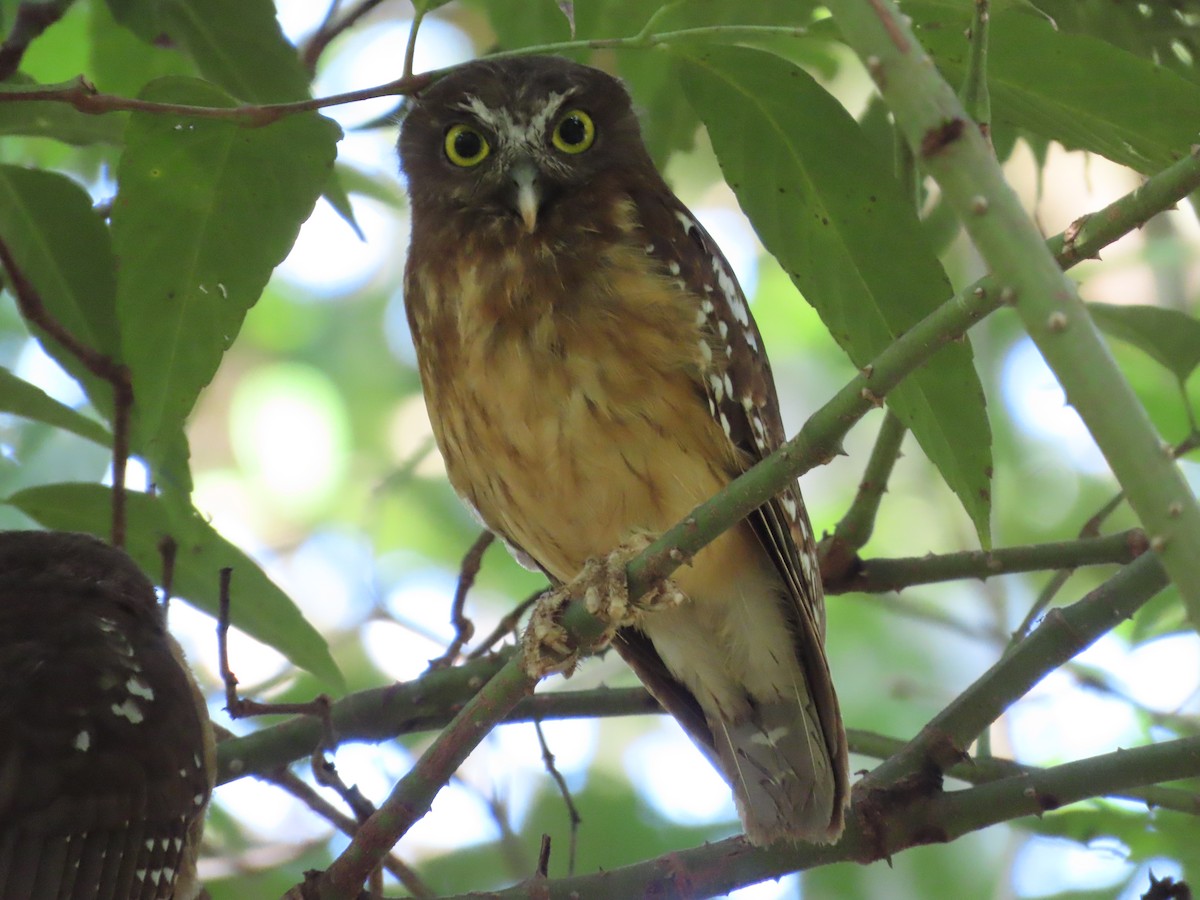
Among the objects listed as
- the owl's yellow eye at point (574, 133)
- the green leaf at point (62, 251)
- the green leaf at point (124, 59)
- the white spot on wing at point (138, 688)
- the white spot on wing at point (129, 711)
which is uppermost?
the green leaf at point (124, 59)

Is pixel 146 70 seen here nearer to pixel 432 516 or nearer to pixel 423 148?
pixel 423 148

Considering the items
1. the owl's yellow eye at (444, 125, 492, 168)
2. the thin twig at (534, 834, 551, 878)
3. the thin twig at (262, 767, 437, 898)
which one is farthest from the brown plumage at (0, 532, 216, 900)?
the owl's yellow eye at (444, 125, 492, 168)

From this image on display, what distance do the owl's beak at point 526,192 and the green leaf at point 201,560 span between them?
893mm

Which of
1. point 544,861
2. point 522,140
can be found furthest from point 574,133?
point 544,861

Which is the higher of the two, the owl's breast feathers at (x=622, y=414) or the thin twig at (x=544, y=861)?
the owl's breast feathers at (x=622, y=414)

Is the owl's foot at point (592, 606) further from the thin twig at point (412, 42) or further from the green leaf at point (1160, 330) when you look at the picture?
the green leaf at point (1160, 330)

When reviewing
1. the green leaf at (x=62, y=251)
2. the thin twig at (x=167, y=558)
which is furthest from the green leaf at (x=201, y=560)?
the green leaf at (x=62, y=251)

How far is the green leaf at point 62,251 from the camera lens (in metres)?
2.59

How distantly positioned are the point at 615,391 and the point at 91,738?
1181mm

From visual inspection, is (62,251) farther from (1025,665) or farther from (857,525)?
(1025,665)

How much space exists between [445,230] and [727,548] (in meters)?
0.95

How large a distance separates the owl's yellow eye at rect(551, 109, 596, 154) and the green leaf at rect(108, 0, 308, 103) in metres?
0.75

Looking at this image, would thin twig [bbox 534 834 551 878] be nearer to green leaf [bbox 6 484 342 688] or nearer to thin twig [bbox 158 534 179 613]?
green leaf [bbox 6 484 342 688]

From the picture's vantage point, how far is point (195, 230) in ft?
7.32
